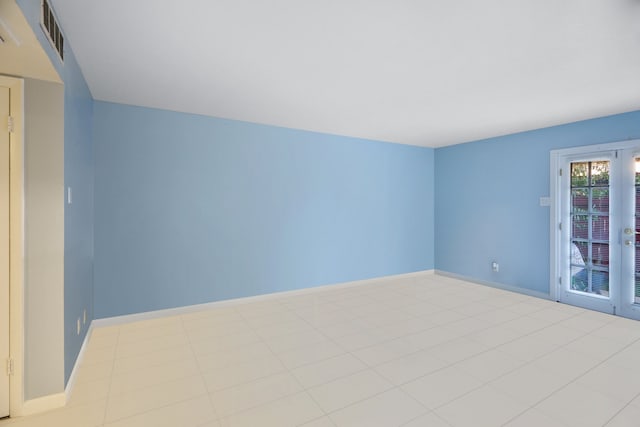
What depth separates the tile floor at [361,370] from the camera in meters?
2.09

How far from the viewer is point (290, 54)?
253cm

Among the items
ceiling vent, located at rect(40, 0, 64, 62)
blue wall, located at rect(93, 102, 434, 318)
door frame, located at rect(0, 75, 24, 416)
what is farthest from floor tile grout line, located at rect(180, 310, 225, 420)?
ceiling vent, located at rect(40, 0, 64, 62)

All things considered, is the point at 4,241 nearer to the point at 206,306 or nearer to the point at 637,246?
the point at 206,306

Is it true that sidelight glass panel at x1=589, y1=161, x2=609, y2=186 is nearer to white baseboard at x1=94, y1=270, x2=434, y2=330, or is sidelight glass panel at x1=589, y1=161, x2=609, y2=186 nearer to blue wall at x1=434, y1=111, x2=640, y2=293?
blue wall at x1=434, y1=111, x2=640, y2=293

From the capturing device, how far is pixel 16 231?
2020 mm

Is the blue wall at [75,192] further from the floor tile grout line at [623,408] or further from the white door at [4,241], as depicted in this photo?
the floor tile grout line at [623,408]

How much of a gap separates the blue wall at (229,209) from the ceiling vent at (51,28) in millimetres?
1751

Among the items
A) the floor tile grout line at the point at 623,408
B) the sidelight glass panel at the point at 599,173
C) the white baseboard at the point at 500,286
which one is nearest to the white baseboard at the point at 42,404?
the floor tile grout line at the point at 623,408

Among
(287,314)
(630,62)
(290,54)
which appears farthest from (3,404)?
(630,62)

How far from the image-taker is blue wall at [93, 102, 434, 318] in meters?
3.70

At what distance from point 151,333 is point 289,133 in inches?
125

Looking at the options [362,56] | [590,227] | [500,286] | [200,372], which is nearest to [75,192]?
[200,372]

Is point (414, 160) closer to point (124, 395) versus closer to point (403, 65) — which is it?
point (403, 65)

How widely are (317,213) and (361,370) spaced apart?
2788mm
